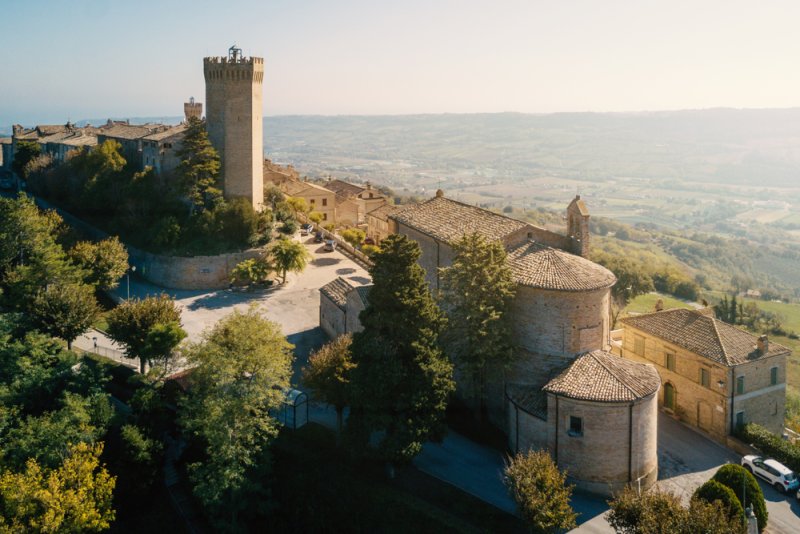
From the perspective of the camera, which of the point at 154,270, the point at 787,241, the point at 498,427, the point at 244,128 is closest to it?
the point at 498,427

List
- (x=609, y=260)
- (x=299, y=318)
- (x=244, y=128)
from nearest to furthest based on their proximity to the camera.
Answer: (x=299, y=318), (x=244, y=128), (x=609, y=260)

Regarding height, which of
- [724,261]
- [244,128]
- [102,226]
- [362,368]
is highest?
[244,128]

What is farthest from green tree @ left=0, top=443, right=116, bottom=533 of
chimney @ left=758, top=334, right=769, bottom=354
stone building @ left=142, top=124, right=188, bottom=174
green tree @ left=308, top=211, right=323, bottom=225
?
green tree @ left=308, top=211, right=323, bottom=225

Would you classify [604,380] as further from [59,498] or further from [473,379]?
[59,498]

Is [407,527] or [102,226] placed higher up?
[102,226]

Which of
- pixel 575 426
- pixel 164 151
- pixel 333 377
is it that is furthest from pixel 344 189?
pixel 575 426

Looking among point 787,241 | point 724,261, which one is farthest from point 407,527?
point 787,241

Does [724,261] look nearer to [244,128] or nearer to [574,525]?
[244,128]
